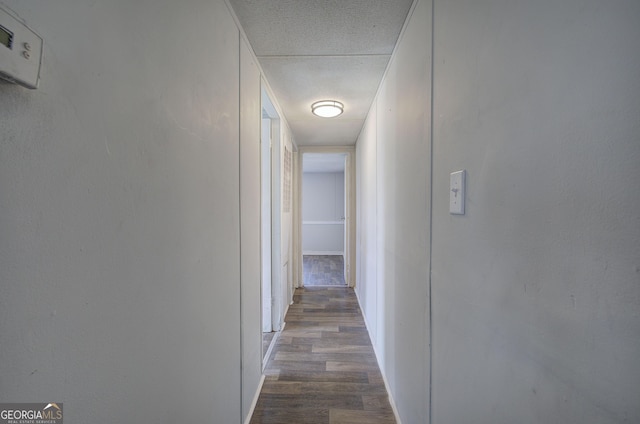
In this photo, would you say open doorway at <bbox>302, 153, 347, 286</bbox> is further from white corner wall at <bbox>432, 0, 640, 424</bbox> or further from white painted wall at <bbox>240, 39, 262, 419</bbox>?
white corner wall at <bbox>432, 0, 640, 424</bbox>

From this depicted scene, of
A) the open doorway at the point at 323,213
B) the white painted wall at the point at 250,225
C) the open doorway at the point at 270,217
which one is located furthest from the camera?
the open doorway at the point at 323,213

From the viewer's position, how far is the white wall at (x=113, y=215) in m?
0.41

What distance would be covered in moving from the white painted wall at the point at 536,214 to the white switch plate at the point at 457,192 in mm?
29

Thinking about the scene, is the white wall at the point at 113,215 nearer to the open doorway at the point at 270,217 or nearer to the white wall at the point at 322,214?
the open doorway at the point at 270,217

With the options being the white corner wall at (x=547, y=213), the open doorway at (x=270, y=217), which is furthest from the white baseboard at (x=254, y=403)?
the white corner wall at (x=547, y=213)

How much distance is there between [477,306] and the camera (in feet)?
2.48

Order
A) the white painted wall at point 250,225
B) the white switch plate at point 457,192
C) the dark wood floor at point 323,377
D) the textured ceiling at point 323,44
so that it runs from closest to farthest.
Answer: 1. the white switch plate at point 457,192
2. the textured ceiling at point 323,44
3. the white painted wall at point 250,225
4. the dark wood floor at point 323,377

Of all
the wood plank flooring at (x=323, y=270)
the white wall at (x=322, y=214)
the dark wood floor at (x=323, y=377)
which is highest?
the white wall at (x=322, y=214)

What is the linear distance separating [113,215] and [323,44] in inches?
59.5

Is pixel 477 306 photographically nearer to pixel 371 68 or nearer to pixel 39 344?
pixel 39 344

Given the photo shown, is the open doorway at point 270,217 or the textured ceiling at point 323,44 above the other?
the textured ceiling at point 323,44

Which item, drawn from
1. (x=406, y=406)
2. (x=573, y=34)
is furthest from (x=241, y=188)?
(x=406, y=406)

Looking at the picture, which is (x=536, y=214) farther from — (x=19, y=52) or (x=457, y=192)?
(x=19, y=52)

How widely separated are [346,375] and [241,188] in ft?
5.31
